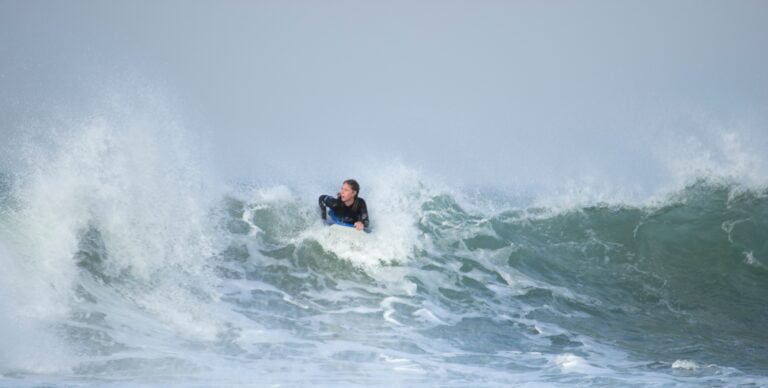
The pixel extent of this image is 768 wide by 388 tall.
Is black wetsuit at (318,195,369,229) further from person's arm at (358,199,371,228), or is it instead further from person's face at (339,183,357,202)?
person's face at (339,183,357,202)

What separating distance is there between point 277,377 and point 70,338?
2395 millimetres

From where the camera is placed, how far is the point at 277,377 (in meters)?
5.77

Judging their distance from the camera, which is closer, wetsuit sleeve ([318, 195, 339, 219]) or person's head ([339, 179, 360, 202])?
person's head ([339, 179, 360, 202])

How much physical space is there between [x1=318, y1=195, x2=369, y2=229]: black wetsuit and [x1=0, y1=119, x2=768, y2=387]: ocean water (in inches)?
18.4

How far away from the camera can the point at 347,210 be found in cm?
1066

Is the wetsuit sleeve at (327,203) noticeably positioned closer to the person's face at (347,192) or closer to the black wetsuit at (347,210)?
the black wetsuit at (347,210)

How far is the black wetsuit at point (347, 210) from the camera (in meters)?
10.6

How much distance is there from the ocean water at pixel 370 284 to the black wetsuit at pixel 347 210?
467mm

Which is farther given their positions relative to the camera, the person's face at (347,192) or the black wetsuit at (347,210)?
the black wetsuit at (347,210)

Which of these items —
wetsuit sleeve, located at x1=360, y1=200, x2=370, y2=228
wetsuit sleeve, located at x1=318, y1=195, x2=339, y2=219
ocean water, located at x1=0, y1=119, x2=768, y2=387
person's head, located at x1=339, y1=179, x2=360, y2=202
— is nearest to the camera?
ocean water, located at x1=0, y1=119, x2=768, y2=387

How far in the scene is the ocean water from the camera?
6.16 metres

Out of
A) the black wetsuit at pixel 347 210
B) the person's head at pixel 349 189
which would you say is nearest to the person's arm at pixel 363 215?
the black wetsuit at pixel 347 210

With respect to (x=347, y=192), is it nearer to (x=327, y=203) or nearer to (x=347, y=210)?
(x=347, y=210)

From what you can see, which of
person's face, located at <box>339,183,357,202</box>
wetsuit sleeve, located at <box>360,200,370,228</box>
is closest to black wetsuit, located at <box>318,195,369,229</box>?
wetsuit sleeve, located at <box>360,200,370,228</box>
